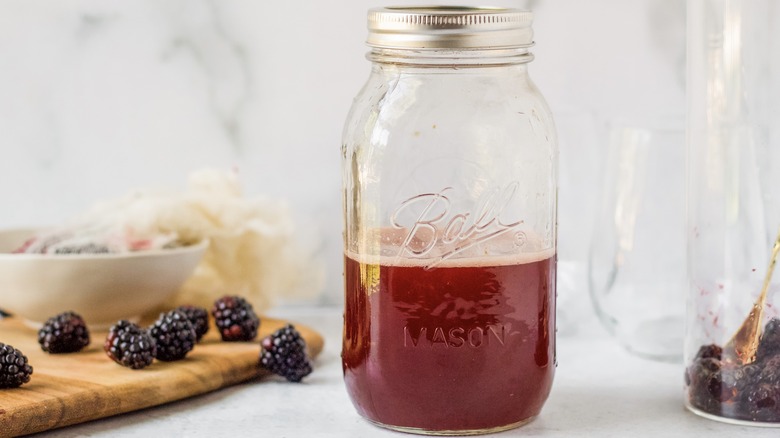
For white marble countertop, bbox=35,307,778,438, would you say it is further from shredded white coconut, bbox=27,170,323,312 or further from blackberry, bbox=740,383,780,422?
shredded white coconut, bbox=27,170,323,312

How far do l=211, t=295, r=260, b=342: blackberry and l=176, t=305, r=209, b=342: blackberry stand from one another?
0.01 metres

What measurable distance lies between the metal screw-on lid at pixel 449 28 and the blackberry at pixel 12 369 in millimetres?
475

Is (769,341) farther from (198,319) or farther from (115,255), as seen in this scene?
(115,255)

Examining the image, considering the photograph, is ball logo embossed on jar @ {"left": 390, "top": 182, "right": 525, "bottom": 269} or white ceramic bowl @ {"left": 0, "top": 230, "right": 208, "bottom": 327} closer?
ball logo embossed on jar @ {"left": 390, "top": 182, "right": 525, "bottom": 269}

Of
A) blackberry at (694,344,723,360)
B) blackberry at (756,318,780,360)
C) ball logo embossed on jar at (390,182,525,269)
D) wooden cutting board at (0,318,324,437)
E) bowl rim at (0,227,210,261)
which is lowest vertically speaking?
wooden cutting board at (0,318,324,437)

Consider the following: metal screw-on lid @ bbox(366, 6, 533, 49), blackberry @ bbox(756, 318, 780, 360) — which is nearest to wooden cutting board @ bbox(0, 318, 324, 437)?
metal screw-on lid @ bbox(366, 6, 533, 49)

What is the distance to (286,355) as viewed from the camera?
117 cm

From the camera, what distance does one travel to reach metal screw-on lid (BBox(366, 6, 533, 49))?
94 centimetres

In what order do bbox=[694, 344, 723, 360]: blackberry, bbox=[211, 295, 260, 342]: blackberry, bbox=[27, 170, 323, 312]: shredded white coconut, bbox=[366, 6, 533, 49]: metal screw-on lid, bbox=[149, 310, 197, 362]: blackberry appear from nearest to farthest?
bbox=[366, 6, 533, 49]: metal screw-on lid
bbox=[694, 344, 723, 360]: blackberry
bbox=[149, 310, 197, 362]: blackberry
bbox=[211, 295, 260, 342]: blackberry
bbox=[27, 170, 323, 312]: shredded white coconut

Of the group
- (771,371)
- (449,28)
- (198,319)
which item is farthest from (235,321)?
(771,371)

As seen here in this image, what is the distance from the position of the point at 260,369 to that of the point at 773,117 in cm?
60

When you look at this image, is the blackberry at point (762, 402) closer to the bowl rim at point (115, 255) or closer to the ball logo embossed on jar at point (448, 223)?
the ball logo embossed on jar at point (448, 223)

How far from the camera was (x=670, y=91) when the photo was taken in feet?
4.82

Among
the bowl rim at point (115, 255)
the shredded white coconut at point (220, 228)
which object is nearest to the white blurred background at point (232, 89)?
the shredded white coconut at point (220, 228)
